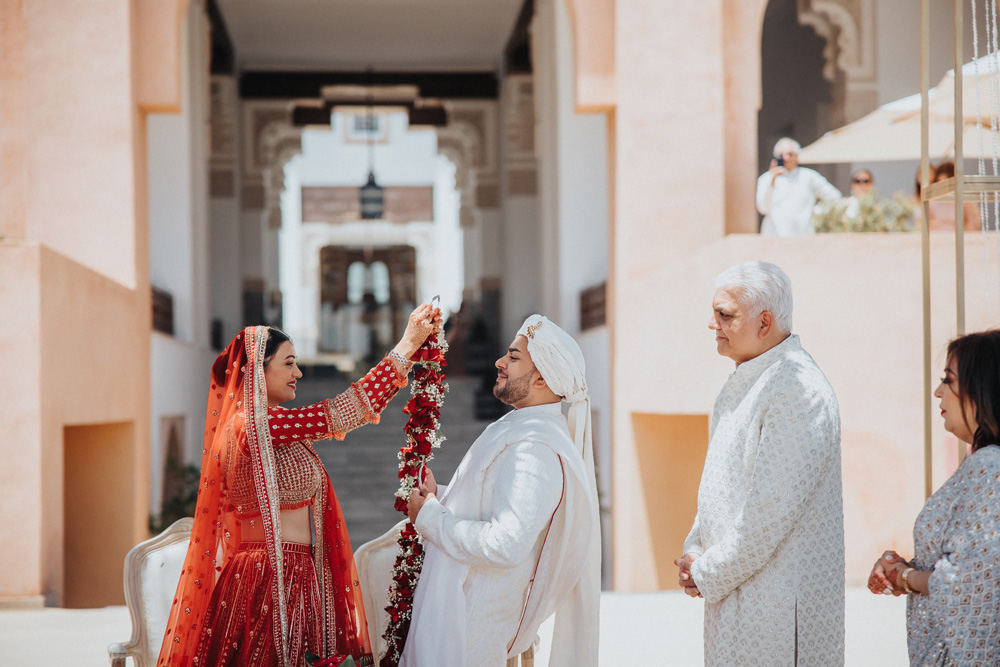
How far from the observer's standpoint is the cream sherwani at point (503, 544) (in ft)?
7.91

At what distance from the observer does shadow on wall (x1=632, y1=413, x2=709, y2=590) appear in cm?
741

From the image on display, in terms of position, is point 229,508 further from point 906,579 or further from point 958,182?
point 958,182

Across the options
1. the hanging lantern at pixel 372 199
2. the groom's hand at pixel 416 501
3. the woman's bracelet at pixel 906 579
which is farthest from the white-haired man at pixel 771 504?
the hanging lantern at pixel 372 199

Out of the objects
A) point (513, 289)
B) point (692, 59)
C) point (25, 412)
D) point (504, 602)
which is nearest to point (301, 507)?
point (504, 602)

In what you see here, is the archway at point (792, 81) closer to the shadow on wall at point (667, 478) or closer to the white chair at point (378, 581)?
the shadow on wall at point (667, 478)

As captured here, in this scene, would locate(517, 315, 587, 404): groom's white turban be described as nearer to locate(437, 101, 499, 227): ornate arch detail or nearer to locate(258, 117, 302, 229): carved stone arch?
locate(437, 101, 499, 227): ornate arch detail

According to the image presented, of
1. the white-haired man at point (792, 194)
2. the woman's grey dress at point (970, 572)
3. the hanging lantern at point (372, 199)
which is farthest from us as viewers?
the hanging lantern at point (372, 199)

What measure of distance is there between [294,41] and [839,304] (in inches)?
384

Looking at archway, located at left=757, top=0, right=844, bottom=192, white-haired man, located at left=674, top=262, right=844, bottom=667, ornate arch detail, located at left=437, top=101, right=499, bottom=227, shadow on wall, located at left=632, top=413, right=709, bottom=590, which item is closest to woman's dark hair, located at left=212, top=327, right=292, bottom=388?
white-haired man, located at left=674, top=262, right=844, bottom=667

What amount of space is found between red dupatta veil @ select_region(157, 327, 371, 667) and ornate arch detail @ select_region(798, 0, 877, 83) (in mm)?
8261

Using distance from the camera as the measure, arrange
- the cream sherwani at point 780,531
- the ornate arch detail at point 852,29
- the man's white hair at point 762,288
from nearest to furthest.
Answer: the cream sherwani at point 780,531, the man's white hair at point 762,288, the ornate arch detail at point 852,29

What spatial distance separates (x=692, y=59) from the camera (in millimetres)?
7234

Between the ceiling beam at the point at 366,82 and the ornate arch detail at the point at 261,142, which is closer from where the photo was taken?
the ceiling beam at the point at 366,82

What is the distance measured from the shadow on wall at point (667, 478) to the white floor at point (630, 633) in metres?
1.50
